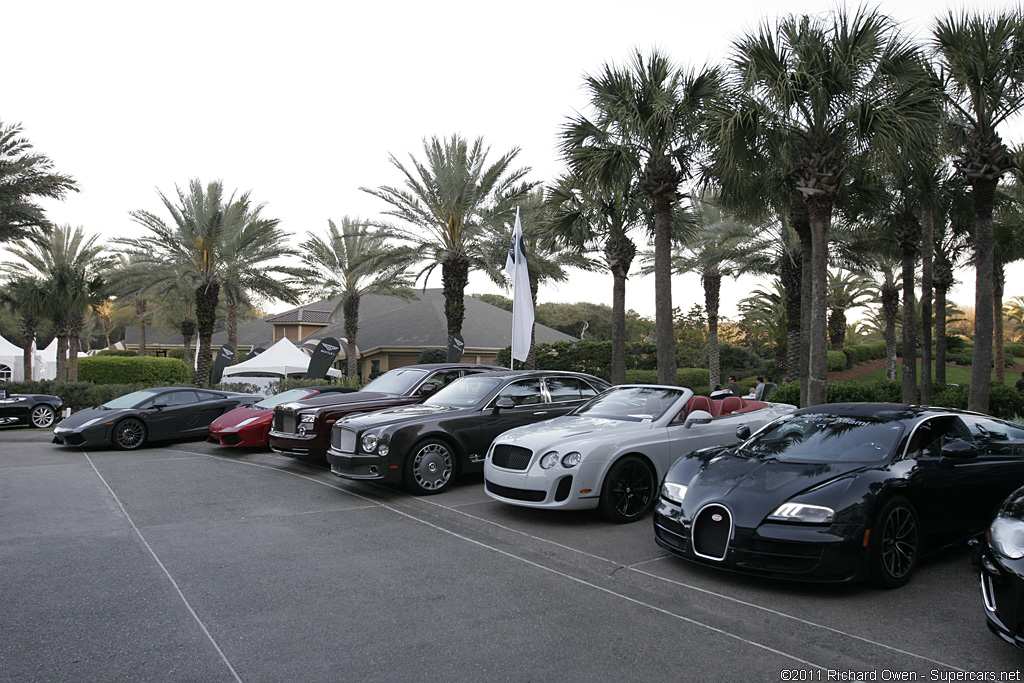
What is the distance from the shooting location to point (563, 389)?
33.8ft

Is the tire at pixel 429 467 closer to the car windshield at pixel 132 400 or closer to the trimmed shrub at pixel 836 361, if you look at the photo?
the car windshield at pixel 132 400

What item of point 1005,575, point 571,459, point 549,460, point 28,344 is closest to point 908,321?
point 571,459

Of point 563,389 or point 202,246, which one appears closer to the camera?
point 563,389

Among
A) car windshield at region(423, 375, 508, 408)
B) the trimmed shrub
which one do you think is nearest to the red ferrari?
car windshield at region(423, 375, 508, 408)

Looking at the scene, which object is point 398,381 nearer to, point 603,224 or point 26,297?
point 603,224

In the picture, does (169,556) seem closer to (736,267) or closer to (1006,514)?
(1006,514)

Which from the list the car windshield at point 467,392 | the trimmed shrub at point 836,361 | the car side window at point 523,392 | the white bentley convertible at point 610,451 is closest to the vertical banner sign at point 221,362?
the car windshield at point 467,392

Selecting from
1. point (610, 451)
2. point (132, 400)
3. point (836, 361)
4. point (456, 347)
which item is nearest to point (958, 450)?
point (610, 451)

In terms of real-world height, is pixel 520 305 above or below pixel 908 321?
below

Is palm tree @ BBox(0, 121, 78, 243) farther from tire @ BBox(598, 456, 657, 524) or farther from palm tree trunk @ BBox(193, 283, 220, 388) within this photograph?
tire @ BBox(598, 456, 657, 524)

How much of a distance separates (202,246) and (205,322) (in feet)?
9.24

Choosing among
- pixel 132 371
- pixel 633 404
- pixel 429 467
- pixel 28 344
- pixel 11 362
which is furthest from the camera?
pixel 28 344

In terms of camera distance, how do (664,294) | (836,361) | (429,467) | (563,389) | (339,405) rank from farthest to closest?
1. (836,361)
2. (664,294)
3. (339,405)
4. (563,389)
5. (429,467)

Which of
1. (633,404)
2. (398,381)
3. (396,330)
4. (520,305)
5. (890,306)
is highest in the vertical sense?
(890,306)
